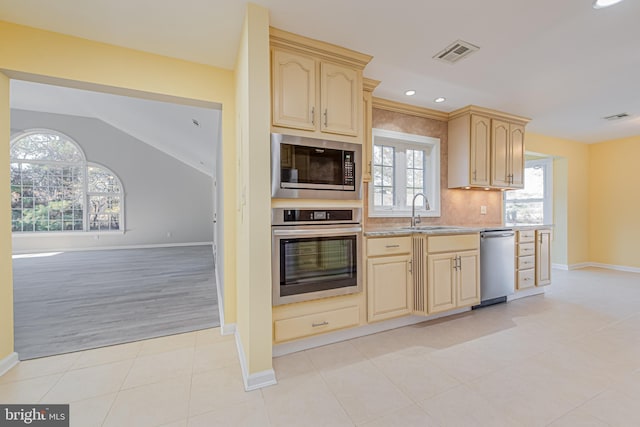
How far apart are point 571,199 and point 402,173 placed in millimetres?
4168

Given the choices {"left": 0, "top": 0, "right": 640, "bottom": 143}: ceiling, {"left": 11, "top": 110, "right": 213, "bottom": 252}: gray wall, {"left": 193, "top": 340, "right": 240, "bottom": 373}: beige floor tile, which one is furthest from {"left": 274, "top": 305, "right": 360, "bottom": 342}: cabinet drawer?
{"left": 11, "top": 110, "right": 213, "bottom": 252}: gray wall

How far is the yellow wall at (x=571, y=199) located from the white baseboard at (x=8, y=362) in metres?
7.54

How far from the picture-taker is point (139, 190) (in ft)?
27.0

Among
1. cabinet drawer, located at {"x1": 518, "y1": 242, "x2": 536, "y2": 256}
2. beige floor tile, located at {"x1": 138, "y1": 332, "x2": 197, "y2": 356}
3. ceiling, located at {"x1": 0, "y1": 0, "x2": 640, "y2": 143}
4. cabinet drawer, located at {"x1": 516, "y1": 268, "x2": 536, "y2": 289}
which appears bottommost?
beige floor tile, located at {"x1": 138, "y1": 332, "x2": 197, "y2": 356}

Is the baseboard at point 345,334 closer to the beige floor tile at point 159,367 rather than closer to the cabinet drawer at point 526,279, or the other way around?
the beige floor tile at point 159,367

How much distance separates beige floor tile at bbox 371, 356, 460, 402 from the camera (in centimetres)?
167

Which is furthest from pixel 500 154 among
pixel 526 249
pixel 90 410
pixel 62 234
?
pixel 62 234

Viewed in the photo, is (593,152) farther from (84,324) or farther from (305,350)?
(84,324)

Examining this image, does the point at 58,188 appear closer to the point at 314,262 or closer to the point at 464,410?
the point at 314,262

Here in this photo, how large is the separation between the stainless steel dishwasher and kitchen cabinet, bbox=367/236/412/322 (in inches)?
41.6

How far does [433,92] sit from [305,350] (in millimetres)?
3002

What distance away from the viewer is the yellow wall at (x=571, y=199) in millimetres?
5039

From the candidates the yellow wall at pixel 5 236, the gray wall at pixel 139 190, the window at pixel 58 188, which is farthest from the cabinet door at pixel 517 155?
the window at pixel 58 188

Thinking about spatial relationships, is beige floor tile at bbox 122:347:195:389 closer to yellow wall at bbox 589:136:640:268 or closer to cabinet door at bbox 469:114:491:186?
cabinet door at bbox 469:114:491:186
